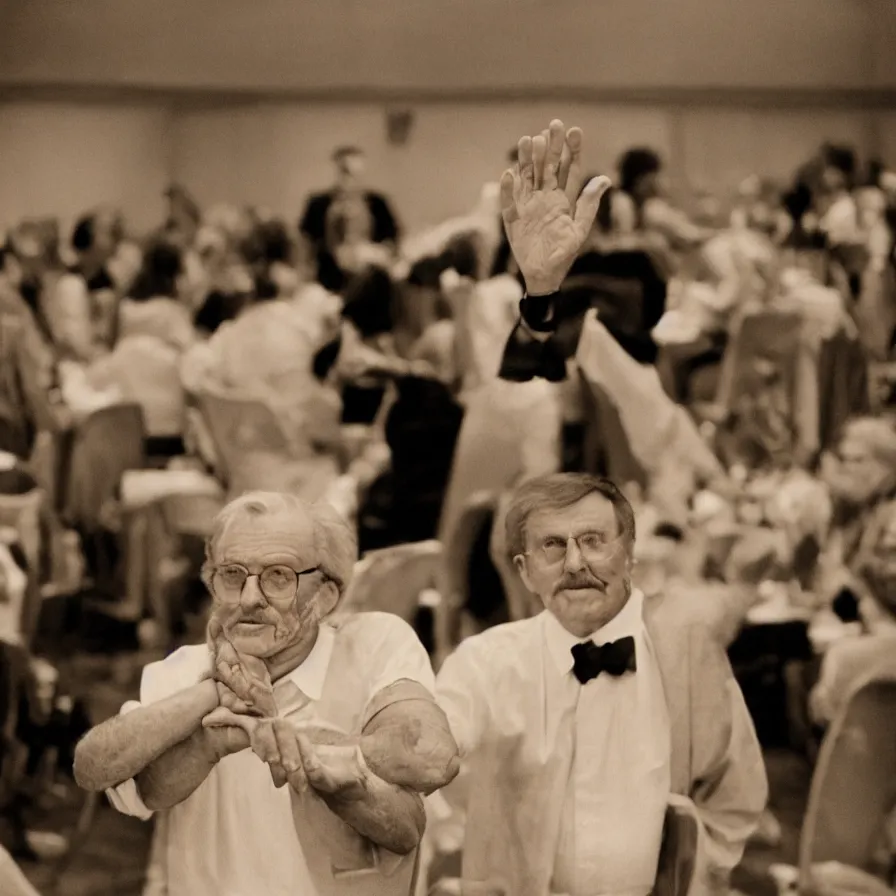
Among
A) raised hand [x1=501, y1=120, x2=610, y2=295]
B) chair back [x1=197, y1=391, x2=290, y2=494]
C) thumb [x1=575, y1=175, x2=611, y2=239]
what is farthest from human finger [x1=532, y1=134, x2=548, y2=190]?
chair back [x1=197, y1=391, x2=290, y2=494]

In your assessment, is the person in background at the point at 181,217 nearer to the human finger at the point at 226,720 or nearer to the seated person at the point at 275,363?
the seated person at the point at 275,363

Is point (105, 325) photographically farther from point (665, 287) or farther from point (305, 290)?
point (665, 287)

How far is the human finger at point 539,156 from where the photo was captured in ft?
11.7

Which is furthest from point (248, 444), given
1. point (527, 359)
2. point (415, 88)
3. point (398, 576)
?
point (415, 88)

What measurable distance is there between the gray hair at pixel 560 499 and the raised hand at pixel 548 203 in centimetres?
49

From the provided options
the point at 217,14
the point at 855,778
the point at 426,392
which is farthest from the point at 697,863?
the point at 217,14

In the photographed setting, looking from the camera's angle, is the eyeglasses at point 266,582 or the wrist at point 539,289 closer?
the eyeglasses at point 266,582

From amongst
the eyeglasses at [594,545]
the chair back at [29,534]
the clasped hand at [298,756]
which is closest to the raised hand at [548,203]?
the eyeglasses at [594,545]

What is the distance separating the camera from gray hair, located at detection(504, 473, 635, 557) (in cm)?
360

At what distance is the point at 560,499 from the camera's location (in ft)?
11.8

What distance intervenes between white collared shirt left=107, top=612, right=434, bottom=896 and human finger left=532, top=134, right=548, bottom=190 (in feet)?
3.61

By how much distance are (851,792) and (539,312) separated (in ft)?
5.72

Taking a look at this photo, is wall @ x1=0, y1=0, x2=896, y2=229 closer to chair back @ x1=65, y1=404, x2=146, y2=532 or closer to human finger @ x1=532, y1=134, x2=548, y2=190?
chair back @ x1=65, y1=404, x2=146, y2=532

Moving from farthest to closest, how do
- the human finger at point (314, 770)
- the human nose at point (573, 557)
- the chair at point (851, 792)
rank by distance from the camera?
the chair at point (851, 792) → the human nose at point (573, 557) → the human finger at point (314, 770)
